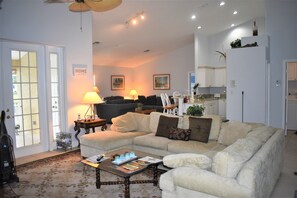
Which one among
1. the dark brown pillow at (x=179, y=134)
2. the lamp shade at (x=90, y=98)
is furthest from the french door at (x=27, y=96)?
the dark brown pillow at (x=179, y=134)

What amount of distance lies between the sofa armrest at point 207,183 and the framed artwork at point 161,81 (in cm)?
957

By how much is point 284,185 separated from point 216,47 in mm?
7308

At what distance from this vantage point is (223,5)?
6926 mm

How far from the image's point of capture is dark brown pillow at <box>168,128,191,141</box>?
407cm

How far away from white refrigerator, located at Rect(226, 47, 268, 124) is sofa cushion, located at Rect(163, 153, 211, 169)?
4.56 metres

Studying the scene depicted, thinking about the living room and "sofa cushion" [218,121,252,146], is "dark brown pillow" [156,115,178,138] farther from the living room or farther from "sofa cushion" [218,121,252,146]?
the living room

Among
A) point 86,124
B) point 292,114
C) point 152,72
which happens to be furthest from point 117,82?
point 292,114

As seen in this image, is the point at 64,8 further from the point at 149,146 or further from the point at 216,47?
the point at 216,47

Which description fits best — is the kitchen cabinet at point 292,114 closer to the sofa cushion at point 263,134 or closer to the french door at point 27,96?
the sofa cushion at point 263,134

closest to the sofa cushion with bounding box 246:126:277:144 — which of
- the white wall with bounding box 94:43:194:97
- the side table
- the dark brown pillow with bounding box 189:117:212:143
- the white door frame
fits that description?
the dark brown pillow with bounding box 189:117:212:143

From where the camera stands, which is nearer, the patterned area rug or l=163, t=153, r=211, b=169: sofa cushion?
l=163, t=153, r=211, b=169: sofa cushion

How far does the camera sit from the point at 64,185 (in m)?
3.39

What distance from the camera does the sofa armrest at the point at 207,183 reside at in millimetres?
1996

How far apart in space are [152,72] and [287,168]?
8.82 metres
